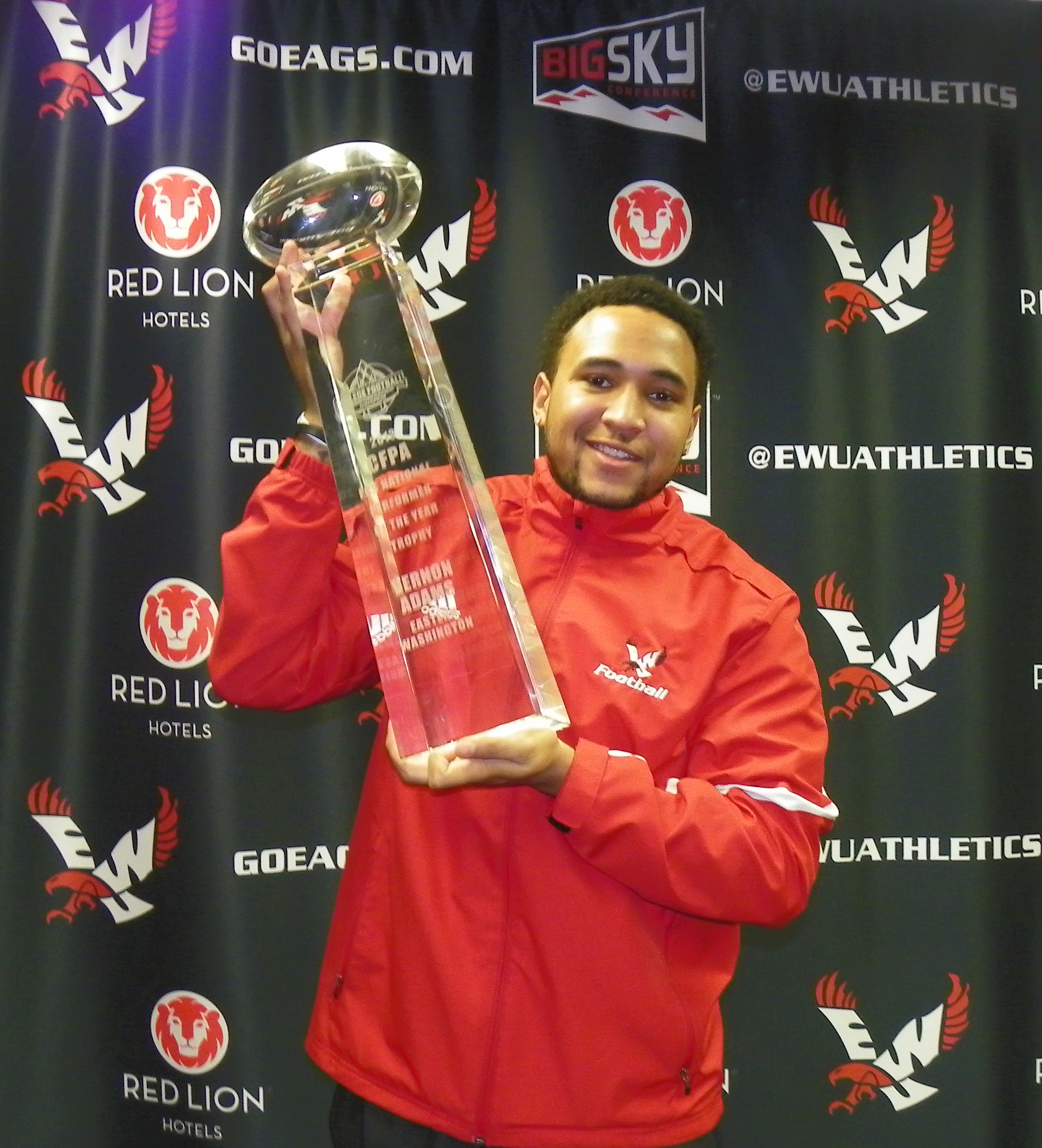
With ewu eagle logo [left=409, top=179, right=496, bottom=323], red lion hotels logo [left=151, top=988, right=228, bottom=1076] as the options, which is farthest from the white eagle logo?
red lion hotels logo [left=151, top=988, right=228, bottom=1076]

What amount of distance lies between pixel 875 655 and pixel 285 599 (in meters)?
1.40

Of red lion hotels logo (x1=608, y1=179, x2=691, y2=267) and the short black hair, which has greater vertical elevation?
red lion hotels logo (x1=608, y1=179, x2=691, y2=267)

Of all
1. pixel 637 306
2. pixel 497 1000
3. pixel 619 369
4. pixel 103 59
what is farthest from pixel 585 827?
pixel 103 59

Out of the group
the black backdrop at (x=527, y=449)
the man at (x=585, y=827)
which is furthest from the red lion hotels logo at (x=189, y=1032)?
the man at (x=585, y=827)

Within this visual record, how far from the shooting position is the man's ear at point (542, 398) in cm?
134

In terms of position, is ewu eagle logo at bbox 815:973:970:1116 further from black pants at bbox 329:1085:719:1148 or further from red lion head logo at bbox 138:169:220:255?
red lion head logo at bbox 138:169:220:255

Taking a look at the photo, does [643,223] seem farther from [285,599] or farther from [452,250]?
[285,599]

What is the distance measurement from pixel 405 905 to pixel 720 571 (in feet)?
1.74

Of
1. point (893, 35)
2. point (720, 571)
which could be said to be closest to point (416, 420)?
point (720, 571)

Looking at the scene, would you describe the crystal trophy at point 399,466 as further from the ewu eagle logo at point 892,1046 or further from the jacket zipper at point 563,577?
the ewu eagle logo at point 892,1046

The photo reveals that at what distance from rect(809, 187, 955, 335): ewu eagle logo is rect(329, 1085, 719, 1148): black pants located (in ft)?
5.19

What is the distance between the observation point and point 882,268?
2.16m

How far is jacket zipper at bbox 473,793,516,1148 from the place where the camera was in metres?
1.10

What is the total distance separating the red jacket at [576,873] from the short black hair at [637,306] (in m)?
0.31
